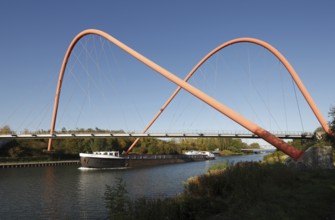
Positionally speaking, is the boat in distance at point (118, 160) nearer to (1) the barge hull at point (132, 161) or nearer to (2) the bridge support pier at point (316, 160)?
(1) the barge hull at point (132, 161)

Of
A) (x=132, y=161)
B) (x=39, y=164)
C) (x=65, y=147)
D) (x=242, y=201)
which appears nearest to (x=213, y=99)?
(x=242, y=201)

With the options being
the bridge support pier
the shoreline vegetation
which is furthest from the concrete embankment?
the bridge support pier

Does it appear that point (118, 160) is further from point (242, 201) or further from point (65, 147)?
point (242, 201)

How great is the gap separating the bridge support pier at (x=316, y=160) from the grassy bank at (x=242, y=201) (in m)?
7.86

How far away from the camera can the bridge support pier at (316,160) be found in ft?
72.7

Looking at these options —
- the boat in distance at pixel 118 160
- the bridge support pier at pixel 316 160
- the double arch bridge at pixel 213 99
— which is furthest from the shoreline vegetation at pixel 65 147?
the bridge support pier at pixel 316 160

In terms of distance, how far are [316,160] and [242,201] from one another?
550 inches

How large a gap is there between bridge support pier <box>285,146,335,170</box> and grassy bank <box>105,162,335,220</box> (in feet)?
25.8

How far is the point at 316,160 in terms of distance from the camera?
22.4 meters

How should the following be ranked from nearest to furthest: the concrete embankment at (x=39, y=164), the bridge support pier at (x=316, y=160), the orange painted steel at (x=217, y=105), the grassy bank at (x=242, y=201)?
the grassy bank at (x=242, y=201)
the bridge support pier at (x=316, y=160)
the orange painted steel at (x=217, y=105)
the concrete embankment at (x=39, y=164)

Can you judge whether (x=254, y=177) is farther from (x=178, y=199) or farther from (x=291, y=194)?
(x=178, y=199)

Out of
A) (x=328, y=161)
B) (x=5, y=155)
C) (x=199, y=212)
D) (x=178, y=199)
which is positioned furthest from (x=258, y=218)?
(x=5, y=155)

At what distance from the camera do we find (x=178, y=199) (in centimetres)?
1263

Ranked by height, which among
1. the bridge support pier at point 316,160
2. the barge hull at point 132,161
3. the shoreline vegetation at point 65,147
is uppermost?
the shoreline vegetation at point 65,147
